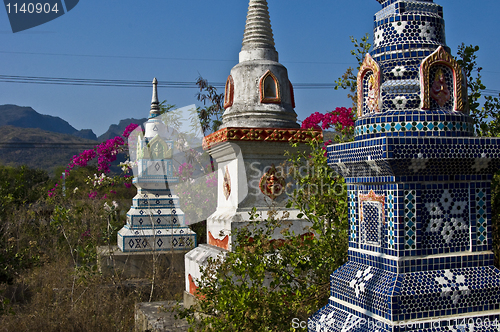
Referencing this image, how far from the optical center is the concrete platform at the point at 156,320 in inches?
220

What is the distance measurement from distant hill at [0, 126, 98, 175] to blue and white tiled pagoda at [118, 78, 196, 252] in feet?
217

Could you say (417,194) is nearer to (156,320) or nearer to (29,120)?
(156,320)

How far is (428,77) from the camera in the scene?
2.94m

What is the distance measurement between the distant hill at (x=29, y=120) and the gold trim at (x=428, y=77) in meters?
143

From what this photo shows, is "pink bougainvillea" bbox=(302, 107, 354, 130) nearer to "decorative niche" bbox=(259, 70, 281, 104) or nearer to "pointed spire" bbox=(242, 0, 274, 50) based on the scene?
"decorative niche" bbox=(259, 70, 281, 104)

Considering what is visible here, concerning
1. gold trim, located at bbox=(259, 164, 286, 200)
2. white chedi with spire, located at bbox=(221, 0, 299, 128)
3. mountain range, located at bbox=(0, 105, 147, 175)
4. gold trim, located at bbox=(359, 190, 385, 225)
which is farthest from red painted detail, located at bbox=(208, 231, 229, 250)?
mountain range, located at bbox=(0, 105, 147, 175)

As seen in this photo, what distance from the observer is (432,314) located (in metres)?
2.76

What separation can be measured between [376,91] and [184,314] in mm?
2644

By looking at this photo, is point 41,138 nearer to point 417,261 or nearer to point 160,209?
point 160,209

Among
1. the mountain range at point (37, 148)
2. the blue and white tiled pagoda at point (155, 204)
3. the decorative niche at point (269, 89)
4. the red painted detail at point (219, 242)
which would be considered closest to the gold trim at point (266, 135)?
the decorative niche at point (269, 89)

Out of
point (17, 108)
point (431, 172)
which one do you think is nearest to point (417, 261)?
point (431, 172)

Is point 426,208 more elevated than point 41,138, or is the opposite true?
point 41,138

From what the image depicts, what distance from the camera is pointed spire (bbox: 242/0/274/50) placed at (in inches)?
261

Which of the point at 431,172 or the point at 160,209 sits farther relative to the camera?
the point at 160,209
